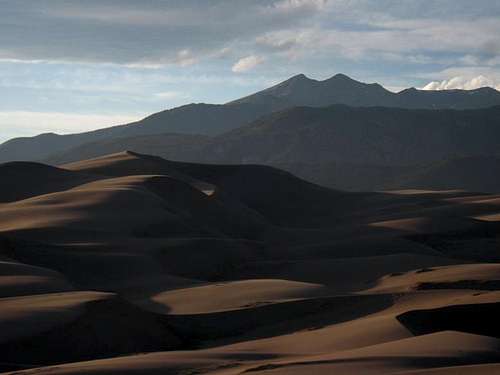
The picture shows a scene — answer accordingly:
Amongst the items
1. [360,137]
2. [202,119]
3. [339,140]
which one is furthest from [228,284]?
[202,119]

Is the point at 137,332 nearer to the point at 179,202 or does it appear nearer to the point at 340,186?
the point at 179,202

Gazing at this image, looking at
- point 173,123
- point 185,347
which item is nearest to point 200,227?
point 185,347

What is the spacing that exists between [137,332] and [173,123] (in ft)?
507

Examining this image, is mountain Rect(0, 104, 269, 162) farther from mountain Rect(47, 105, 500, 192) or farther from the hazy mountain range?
the hazy mountain range

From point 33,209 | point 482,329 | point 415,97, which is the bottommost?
point 482,329

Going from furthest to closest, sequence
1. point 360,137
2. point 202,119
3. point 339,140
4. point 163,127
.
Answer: point 202,119, point 163,127, point 360,137, point 339,140

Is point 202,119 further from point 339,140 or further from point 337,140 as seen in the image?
point 337,140

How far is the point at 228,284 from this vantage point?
18438mm

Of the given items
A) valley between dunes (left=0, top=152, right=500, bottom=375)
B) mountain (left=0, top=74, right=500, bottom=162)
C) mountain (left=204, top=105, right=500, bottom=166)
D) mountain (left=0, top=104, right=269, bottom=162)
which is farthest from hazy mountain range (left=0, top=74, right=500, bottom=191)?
valley between dunes (left=0, top=152, right=500, bottom=375)

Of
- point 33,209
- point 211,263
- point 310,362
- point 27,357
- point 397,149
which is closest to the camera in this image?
point 310,362

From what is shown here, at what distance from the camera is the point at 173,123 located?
16762 cm

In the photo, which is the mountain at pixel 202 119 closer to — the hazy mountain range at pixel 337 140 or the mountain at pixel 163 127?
the mountain at pixel 163 127

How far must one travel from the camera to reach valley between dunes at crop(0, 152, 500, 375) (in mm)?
10875

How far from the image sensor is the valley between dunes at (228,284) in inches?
428
